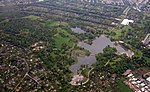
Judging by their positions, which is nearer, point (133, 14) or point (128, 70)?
point (128, 70)

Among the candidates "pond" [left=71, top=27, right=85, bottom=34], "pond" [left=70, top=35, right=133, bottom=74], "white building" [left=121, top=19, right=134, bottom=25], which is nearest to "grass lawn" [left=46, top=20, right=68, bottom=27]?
"pond" [left=71, top=27, right=85, bottom=34]

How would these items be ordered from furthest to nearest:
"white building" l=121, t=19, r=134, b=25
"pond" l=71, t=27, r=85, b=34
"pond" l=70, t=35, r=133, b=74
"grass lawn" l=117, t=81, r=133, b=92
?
1. "white building" l=121, t=19, r=134, b=25
2. "pond" l=71, t=27, r=85, b=34
3. "pond" l=70, t=35, r=133, b=74
4. "grass lawn" l=117, t=81, r=133, b=92

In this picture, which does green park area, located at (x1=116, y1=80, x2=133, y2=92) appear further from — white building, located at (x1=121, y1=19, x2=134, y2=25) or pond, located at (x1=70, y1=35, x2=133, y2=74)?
white building, located at (x1=121, y1=19, x2=134, y2=25)

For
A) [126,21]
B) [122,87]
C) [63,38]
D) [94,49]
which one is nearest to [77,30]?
[63,38]

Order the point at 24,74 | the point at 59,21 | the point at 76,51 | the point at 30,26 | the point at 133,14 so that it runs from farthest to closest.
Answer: the point at 133,14
the point at 59,21
the point at 30,26
the point at 76,51
the point at 24,74

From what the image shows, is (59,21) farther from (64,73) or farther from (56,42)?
(64,73)

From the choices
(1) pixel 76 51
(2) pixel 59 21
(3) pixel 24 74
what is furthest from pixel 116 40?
(3) pixel 24 74

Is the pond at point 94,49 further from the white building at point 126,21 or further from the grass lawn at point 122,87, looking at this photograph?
the white building at point 126,21

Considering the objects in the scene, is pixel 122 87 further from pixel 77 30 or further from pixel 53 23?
pixel 53 23
